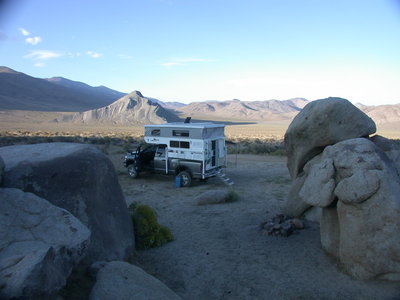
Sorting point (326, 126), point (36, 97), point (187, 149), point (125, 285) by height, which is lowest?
point (125, 285)

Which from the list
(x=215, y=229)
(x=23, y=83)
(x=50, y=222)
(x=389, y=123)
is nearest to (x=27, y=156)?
(x=50, y=222)

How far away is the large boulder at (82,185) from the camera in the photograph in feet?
20.2

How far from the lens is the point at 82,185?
259 inches

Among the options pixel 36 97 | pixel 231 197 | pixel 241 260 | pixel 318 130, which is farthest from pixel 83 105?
pixel 241 260

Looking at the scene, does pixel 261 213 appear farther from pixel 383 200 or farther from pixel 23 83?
pixel 23 83

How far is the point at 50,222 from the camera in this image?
4.84 meters

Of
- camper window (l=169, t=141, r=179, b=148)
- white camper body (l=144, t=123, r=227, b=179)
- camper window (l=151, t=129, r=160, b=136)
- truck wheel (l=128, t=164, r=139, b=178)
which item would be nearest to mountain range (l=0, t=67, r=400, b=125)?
truck wheel (l=128, t=164, r=139, b=178)

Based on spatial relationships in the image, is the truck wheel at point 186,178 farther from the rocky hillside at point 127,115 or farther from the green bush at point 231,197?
the rocky hillside at point 127,115

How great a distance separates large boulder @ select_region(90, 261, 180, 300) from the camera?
14.8 ft

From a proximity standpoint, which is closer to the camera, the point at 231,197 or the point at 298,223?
the point at 298,223

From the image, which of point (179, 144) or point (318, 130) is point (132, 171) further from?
point (318, 130)

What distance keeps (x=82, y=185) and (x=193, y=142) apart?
8751mm

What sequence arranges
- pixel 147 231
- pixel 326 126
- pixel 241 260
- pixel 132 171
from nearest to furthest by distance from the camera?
pixel 241 260 < pixel 147 231 < pixel 326 126 < pixel 132 171

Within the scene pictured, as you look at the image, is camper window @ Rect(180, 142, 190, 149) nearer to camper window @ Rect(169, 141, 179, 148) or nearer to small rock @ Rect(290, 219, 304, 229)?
camper window @ Rect(169, 141, 179, 148)
